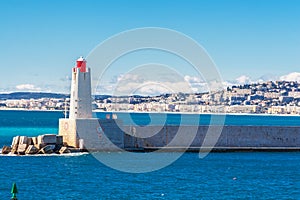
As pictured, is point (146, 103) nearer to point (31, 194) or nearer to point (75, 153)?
point (75, 153)

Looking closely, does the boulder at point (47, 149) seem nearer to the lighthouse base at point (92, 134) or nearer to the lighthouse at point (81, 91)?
the lighthouse base at point (92, 134)

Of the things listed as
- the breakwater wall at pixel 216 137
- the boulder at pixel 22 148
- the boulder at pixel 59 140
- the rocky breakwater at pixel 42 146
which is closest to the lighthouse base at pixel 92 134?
the boulder at pixel 59 140

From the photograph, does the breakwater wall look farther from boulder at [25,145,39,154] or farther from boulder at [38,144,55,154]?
boulder at [25,145,39,154]

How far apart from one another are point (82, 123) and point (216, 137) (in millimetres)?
9140

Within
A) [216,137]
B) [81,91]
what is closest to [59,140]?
[81,91]

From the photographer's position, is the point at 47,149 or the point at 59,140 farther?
the point at 59,140

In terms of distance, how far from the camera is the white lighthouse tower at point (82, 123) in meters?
45.8

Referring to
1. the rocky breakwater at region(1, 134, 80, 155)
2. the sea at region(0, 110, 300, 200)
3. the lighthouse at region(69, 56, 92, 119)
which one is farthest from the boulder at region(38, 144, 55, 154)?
the lighthouse at region(69, 56, 92, 119)

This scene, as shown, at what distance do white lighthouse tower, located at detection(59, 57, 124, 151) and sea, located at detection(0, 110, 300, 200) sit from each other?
868 mm

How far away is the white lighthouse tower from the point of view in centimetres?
4581

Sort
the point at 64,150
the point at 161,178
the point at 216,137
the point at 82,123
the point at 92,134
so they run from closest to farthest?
the point at 161,178 < the point at 82,123 < the point at 64,150 < the point at 92,134 < the point at 216,137

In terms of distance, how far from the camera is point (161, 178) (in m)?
37.9

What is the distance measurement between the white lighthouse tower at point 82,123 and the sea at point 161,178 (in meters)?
0.87

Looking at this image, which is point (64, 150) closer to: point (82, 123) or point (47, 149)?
point (47, 149)
